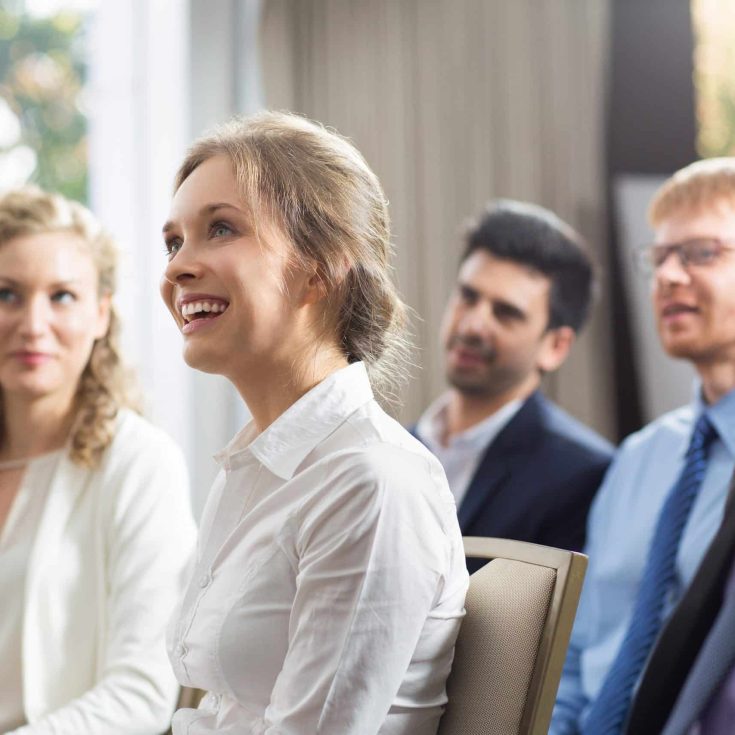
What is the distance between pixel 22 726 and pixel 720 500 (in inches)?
50.1

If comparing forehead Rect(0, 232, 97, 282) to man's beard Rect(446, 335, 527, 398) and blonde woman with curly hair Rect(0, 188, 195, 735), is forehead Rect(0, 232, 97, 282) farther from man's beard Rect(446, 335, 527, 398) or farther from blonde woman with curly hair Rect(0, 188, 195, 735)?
man's beard Rect(446, 335, 527, 398)

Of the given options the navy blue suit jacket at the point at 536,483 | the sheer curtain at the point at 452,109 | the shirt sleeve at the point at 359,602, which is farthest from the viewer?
the sheer curtain at the point at 452,109

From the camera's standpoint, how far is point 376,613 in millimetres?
1003

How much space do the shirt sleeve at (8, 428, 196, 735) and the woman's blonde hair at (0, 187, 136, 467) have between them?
0.09 meters

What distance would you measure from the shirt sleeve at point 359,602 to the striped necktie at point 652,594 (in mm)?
809

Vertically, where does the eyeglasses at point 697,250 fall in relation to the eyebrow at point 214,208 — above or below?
above

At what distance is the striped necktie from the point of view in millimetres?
1707

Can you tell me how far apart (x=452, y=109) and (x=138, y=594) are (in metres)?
2.34

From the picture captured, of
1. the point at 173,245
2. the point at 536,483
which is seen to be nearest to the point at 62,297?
the point at 173,245

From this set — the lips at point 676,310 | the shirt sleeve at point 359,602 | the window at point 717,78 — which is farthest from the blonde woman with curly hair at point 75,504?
the window at point 717,78

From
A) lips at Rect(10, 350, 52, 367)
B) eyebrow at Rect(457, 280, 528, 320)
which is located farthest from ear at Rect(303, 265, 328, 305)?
eyebrow at Rect(457, 280, 528, 320)

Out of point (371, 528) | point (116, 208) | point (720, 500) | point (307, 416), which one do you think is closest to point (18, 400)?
point (307, 416)

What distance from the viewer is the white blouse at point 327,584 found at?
1.00 metres

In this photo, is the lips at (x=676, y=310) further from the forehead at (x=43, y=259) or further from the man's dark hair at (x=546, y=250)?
the forehead at (x=43, y=259)
